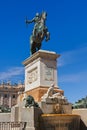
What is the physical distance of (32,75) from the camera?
1698 centimetres

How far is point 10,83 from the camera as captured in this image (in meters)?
112

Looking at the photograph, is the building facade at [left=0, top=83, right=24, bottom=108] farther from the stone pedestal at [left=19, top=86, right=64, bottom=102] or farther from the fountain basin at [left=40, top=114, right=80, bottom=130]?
the fountain basin at [left=40, top=114, right=80, bottom=130]

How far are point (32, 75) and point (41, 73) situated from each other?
112 centimetres

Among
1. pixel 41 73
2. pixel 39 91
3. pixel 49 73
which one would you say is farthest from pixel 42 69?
pixel 39 91

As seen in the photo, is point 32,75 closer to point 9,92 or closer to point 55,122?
point 55,122

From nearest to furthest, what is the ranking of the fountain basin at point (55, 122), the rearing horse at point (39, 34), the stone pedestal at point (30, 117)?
the stone pedestal at point (30, 117), the fountain basin at point (55, 122), the rearing horse at point (39, 34)

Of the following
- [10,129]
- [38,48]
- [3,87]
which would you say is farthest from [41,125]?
[3,87]

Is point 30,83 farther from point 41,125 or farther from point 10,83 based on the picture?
point 10,83

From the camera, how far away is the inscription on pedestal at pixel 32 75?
1650cm

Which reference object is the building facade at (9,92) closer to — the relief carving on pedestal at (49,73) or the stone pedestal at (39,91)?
the relief carving on pedestal at (49,73)

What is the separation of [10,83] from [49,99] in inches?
3878

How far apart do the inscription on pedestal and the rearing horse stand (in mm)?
1523

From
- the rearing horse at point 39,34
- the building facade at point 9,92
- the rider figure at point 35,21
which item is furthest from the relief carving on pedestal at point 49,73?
the building facade at point 9,92

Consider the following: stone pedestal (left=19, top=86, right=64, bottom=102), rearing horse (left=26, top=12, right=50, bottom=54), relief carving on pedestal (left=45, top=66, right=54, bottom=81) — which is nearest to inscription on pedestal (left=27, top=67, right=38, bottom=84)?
relief carving on pedestal (left=45, top=66, right=54, bottom=81)
